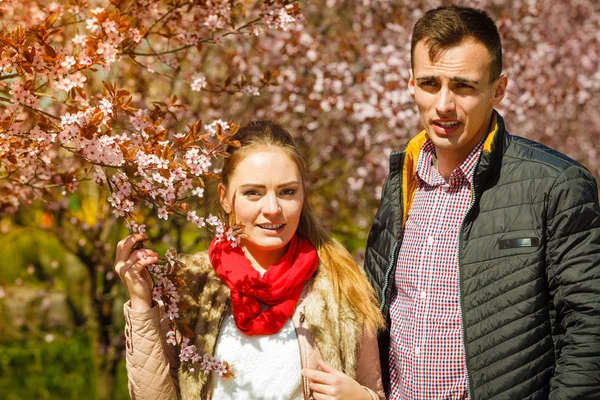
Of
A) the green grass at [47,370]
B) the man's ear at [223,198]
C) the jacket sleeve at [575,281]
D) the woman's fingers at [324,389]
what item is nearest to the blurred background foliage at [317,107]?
the green grass at [47,370]

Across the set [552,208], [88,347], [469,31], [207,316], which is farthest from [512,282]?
[88,347]

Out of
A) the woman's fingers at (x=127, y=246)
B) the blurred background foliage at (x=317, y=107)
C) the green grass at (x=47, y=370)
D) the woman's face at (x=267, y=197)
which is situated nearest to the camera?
the woman's fingers at (x=127, y=246)

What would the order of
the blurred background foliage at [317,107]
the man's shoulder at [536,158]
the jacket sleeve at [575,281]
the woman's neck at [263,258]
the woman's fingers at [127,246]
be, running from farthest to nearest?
the blurred background foliage at [317,107]
the woman's neck at [263,258]
the woman's fingers at [127,246]
the man's shoulder at [536,158]
the jacket sleeve at [575,281]

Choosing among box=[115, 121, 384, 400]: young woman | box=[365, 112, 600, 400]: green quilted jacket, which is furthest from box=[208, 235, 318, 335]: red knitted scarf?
box=[365, 112, 600, 400]: green quilted jacket

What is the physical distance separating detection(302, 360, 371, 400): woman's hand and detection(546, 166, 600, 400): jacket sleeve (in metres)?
0.67

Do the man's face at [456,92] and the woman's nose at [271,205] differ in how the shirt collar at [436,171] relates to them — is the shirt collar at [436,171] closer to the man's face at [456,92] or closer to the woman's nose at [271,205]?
the man's face at [456,92]

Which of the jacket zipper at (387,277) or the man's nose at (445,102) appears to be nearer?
the man's nose at (445,102)

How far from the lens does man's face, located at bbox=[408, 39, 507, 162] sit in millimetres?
2277

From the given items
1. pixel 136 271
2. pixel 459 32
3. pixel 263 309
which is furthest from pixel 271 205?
pixel 459 32

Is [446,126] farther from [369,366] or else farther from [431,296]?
[369,366]

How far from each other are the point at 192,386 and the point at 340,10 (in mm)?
4318

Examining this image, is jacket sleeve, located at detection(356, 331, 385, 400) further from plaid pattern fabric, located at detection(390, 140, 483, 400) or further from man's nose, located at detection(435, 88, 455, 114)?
man's nose, located at detection(435, 88, 455, 114)

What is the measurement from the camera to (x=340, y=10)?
5863 millimetres

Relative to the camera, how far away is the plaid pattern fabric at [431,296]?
2344 mm
